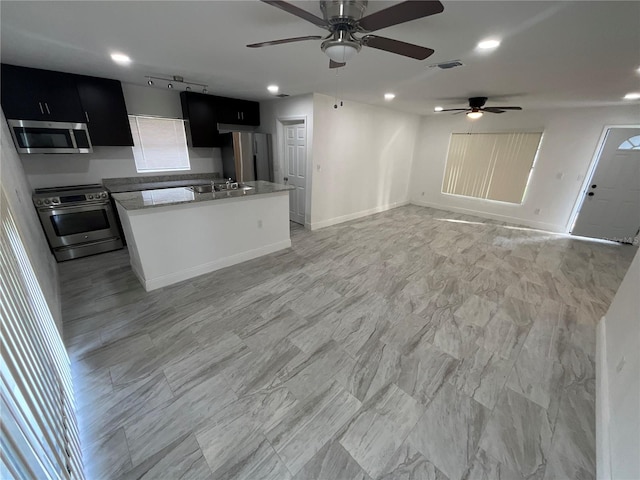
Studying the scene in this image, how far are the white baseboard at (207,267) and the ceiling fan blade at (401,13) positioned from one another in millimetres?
2923

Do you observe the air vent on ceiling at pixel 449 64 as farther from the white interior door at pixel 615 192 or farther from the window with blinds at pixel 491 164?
the white interior door at pixel 615 192

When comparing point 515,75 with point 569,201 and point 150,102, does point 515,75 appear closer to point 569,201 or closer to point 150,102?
point 569,201

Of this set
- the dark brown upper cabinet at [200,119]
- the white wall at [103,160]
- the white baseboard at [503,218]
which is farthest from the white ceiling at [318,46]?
the white baseboard at [503,218]

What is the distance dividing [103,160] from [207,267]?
8.77ft

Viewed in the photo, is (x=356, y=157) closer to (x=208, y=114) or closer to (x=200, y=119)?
(x=208, y=114)

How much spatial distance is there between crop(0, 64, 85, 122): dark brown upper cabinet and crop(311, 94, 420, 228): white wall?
3.41m

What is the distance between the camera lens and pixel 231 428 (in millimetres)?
1535

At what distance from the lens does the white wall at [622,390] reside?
120cm

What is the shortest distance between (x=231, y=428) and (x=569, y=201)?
273 inches

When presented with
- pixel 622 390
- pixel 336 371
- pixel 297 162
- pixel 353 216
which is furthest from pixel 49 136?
pixel 622 390

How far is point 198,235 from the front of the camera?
3113 mm

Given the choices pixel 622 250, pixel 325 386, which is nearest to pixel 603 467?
pixel 325 386

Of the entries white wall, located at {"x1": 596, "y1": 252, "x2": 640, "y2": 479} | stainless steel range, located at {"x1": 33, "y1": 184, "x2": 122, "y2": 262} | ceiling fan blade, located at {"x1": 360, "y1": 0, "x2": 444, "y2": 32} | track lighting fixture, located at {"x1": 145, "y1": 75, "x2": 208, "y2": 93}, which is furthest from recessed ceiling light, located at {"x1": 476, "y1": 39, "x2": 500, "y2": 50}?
stainless steel range, located at {"x1": 33, "y1": 184, "x2": 122, "y2": 262}

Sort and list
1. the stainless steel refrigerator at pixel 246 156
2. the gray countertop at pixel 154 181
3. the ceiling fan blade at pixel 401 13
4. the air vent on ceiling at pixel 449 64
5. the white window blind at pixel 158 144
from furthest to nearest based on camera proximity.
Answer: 1. the stainless steel refrigerator at pixel 246 156
2. the white window blind at pixel 158 144
3. the gray countertop at pixel 154 181
4. the air vent on ceiling at pixel 449 64
5. the ceiling fan blade at pixel 401 13
